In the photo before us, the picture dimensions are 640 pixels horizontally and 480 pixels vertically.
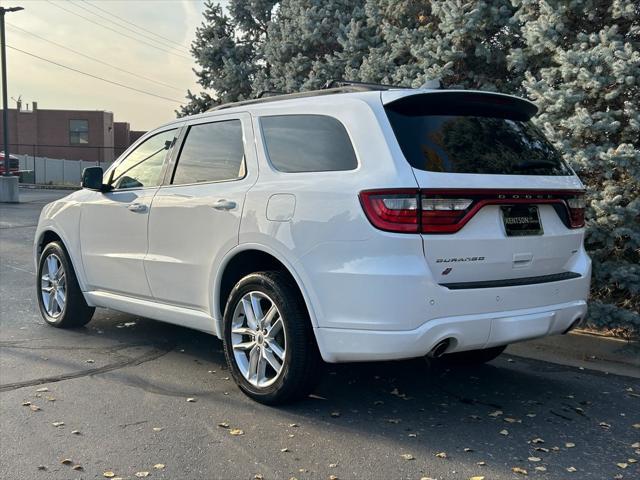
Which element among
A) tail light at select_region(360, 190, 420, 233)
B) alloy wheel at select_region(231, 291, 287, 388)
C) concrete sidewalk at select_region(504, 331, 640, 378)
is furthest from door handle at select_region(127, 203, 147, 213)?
concrete sidewalk at select_region(504, 331, 640, 378)

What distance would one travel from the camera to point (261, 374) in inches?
167

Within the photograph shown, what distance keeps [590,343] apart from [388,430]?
2.77 m

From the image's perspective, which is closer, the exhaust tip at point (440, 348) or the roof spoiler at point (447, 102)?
the exhaust tip at point (440, 348)

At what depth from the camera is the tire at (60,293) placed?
6.11m

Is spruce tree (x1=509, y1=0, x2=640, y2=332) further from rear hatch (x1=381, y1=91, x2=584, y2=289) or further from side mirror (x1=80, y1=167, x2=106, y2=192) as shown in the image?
side mirror (x1=80, y1=167, x2=106, y2=192)

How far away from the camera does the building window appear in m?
47.8

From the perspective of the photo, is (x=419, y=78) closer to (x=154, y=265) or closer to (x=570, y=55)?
(x=570, y=55)

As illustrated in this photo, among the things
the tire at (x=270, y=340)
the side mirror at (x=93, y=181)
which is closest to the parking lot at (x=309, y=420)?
the tire at (x=270, y=340)

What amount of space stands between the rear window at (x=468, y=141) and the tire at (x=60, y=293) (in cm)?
365

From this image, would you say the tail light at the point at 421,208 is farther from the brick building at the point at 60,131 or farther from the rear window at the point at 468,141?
the brick building at the point at 60,131

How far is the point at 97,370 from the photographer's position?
16.5 feet

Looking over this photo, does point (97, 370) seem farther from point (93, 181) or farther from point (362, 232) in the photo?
point (362, 232)

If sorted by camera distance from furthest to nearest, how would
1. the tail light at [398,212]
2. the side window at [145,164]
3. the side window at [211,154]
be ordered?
the side window at [145,164], the side window at [211,154], the tail light at [398,212]

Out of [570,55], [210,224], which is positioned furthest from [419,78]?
[210,224]
